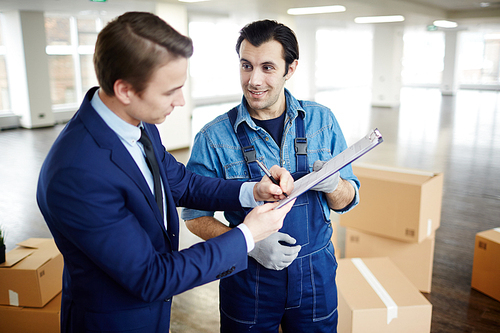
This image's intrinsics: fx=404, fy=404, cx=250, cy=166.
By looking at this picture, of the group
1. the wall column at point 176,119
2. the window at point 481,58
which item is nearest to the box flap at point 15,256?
the wall column at point 176,119

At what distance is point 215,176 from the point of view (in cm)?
151

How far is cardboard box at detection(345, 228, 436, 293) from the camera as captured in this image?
2920mm

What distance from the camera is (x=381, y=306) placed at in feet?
6.93

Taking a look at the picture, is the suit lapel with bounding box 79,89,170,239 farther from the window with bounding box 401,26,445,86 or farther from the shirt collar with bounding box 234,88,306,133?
the window with bounding box 401,26,445,86

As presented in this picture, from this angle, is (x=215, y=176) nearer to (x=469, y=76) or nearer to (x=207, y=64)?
(x=207, y=64)

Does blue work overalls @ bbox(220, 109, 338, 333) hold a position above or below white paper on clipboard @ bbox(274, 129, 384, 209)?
below

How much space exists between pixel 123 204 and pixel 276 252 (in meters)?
0.58

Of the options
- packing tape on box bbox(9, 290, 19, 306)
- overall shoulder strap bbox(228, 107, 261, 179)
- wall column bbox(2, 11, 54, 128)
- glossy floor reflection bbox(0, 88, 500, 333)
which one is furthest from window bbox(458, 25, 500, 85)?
packing tape on box bbox(9, 290, 19, 306)

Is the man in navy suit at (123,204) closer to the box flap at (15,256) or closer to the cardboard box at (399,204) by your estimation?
the box flap at (15,256)

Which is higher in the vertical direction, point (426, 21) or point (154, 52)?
point (426, 21)

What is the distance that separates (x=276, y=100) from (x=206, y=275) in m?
0.80

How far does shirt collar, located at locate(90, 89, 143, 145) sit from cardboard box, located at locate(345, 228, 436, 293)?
99.3 inches

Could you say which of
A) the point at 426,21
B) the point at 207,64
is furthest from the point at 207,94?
the point at 426,21

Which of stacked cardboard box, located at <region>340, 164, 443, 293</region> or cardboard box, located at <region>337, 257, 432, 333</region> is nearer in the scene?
cardboard box, located at <region>337, 257, 432, 333</region>
